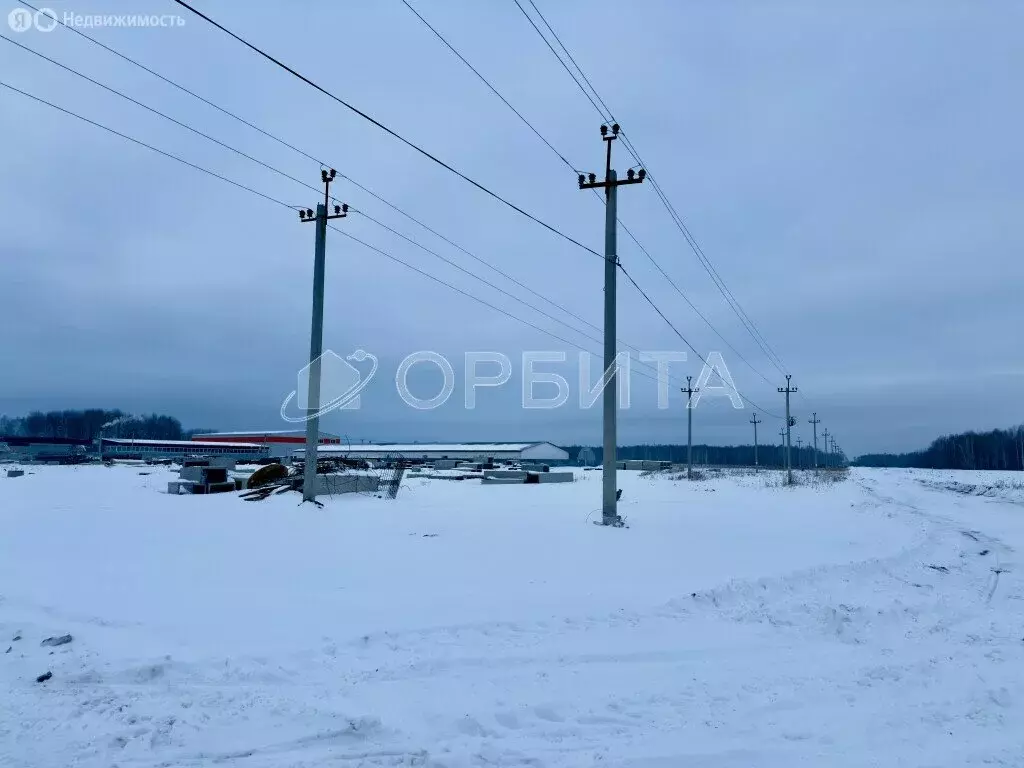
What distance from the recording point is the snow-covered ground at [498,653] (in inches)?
183

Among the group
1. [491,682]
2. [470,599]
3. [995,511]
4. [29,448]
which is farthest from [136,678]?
[29,448]

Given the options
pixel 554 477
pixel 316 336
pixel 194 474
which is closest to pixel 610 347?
pixel 316 336

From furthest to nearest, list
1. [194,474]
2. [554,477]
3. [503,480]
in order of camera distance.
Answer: [554,477]
[503,480]
[194,474]

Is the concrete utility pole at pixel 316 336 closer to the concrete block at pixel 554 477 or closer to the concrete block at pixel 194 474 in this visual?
the concrete block at pixel 194 474

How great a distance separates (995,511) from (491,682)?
2884cm

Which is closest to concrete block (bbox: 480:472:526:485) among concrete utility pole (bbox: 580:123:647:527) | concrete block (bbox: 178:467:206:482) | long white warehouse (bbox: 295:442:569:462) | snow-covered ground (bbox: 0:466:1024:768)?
concrete block (bbox: 178:467:206:482)

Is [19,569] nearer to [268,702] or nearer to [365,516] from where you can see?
[268,702]

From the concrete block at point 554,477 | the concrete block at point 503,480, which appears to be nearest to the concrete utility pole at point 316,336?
the concrete block at point 503,480

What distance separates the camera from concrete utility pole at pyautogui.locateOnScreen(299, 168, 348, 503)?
58.9 ft

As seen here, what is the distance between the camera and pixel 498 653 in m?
6.37

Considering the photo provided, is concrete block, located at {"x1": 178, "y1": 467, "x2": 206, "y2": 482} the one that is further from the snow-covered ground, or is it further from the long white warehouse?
the long white warehouse

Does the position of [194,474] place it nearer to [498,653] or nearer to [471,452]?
[498,653]

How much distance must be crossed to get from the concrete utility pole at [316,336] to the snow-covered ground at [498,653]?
5.64 meters

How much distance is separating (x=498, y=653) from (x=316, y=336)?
13.7m
